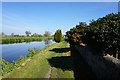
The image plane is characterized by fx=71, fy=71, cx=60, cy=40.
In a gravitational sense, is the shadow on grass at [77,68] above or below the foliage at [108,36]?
below

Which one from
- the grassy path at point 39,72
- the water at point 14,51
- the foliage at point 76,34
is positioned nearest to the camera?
the grassy path at point 39,72

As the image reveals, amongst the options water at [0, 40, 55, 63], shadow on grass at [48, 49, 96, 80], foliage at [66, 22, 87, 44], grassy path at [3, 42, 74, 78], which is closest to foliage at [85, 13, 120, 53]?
shadow on grass at [48, 49, 96, 80]

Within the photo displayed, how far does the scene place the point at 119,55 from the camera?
5410 mm

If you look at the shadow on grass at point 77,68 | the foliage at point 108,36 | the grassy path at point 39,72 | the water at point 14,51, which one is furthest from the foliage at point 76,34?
the water at point 14,51

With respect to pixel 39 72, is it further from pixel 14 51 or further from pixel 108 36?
pixel 14 51

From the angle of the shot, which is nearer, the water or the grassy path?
the grassy path

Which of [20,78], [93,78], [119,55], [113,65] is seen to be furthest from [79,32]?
[20,78]

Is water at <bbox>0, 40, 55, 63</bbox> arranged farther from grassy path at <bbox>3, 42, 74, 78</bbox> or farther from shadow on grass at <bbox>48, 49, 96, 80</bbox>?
shadow on grass at <bbox>48, 49, 96, 80</bbox>

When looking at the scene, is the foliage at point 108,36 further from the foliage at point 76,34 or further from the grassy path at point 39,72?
the foliage at point 76,34

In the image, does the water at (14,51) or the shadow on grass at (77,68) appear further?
the water at (14,51)

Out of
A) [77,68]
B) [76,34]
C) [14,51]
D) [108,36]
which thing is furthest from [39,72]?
[14,51]

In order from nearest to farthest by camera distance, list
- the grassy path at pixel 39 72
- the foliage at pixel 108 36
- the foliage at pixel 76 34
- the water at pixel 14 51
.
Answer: the foliage at pixel 108 36 < the grassy path at pixel 39 72 < the foliage at pixel 76 34 < the water at pixel 14 51

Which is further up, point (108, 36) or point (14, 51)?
point (108, 36)

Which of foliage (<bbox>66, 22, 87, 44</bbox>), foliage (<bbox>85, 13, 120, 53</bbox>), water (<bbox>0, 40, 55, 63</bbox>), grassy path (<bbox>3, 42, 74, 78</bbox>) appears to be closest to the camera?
foliage (<bbox>85, 13, 120, 53</bbox>)
